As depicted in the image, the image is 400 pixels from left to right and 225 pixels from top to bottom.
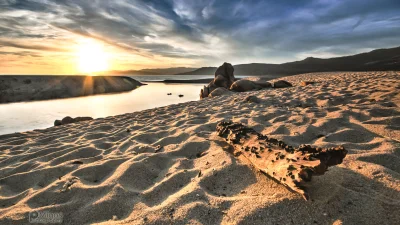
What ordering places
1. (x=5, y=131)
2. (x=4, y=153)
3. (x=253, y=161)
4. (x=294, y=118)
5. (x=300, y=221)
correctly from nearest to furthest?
(x=300, y=221)
(x=253, y=161)
(x=4, y=153)
(x=294, y=118)
(x=5, y=131)

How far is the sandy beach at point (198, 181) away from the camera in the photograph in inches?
59.3

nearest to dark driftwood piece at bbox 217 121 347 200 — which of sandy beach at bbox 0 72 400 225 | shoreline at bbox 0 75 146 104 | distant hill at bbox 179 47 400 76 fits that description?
sandy beach at bbox 0 72 400 225

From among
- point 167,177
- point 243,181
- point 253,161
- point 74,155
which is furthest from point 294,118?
point 74,155

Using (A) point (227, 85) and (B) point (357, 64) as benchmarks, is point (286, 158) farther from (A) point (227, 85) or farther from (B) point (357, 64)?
(B) point (357, 64)

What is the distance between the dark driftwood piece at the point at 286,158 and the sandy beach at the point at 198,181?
0.11 meters

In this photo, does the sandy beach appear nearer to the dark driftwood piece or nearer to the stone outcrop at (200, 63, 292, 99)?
the dark driftwood piece

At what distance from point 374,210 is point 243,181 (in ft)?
3.03

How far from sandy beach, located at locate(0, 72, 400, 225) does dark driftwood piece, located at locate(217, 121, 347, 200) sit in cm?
11

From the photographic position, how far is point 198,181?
6.56ft

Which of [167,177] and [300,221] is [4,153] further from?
[300,221]

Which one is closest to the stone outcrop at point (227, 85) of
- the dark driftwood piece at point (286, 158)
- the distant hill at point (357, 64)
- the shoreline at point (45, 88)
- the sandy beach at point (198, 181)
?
the sandy beach at point (198, 181)

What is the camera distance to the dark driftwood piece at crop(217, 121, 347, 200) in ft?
5.00

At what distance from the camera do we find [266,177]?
1961 millimetres

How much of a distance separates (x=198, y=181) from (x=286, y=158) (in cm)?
79
